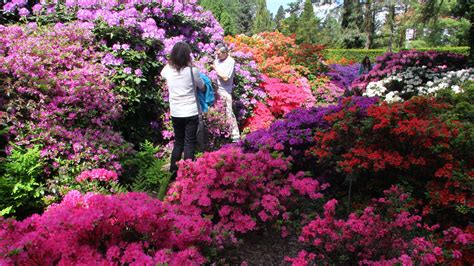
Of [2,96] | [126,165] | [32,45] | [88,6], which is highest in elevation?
[88,6]

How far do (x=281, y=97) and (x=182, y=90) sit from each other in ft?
13.8

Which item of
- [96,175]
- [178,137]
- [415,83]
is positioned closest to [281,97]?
[415,83]

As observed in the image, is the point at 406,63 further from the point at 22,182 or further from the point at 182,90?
the point at 22,182

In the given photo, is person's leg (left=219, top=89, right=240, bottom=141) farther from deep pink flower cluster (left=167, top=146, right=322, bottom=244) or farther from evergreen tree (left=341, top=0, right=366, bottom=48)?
evergreen tree (left=341, top=0, right=366, bottom=48)

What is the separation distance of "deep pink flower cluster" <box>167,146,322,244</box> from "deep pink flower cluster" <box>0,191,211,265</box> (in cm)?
74

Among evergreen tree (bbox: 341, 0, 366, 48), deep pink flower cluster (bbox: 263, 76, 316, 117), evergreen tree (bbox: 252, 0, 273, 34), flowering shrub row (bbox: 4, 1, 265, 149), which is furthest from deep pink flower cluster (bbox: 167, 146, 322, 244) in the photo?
evergreen tree (bbox: 252, 0, 273, 34)

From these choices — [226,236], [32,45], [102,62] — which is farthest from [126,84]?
[226,236]

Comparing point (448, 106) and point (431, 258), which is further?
point (448, 106)

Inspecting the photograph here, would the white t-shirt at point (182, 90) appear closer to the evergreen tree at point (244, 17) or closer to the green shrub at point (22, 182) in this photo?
→ the green shrub at point (22, 182)

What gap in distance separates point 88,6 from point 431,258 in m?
5.72

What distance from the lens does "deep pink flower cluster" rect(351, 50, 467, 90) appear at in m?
9.15

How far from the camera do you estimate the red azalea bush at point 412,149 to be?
313 cm

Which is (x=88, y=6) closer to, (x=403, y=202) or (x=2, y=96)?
(x=2, y=96)

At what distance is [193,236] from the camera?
2.17m
